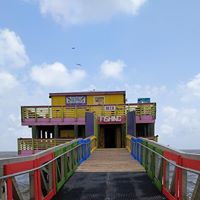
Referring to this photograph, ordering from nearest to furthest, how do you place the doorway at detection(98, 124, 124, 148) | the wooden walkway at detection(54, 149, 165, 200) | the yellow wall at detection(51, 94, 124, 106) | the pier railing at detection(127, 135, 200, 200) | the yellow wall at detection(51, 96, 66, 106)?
the pier railing at detection(127, 135, 200, 200) < the wooden walkway at detection(54, 149, 165, 200) < the doorway at detection(98, 124, 124, 148) < the yellow wall at detection(51, 94, 124, 106) < the yellow wall at detection(51, 96, 66, 106)

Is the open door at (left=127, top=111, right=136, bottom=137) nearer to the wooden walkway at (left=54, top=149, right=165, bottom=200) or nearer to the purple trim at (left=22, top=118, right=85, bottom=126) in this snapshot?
the purple trim at (left=22, top=118, right=85, bottom=126)

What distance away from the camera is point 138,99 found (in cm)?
3066

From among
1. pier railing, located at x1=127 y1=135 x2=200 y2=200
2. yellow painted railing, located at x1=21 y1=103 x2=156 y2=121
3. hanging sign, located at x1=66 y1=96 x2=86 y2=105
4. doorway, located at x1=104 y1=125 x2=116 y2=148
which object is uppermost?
hanging sign, located at x1=66 y1=96 x2=86 y2=105

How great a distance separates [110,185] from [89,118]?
463 inches

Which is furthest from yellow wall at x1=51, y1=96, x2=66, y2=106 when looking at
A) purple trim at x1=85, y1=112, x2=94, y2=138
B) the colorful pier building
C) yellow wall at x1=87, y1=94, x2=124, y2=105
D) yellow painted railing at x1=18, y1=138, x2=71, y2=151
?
purple trim at x1=85, y1=112, x2=94, y2=138

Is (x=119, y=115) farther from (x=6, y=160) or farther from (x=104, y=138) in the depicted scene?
(x=6, y=160)

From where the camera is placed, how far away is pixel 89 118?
20109 millimetres

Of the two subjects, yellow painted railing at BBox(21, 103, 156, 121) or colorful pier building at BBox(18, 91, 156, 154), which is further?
yellow painted railing at BBox(21, 103, 156, 121)

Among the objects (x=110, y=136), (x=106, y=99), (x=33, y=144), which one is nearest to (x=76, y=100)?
(x=106, y=99)

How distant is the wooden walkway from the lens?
285 inches

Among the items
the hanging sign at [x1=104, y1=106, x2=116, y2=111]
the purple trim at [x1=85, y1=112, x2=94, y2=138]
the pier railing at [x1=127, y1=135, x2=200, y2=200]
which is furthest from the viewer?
the hanging sign at [x1=104, y1=106, x2=116, y2=111]

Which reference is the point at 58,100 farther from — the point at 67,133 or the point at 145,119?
the point at 145,119

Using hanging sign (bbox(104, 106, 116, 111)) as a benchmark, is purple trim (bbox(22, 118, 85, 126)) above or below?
below

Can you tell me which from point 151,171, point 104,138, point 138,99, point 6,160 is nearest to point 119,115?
point 104,138
